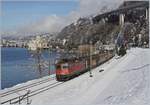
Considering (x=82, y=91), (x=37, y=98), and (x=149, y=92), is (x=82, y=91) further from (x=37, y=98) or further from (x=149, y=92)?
(x=149, y=92)

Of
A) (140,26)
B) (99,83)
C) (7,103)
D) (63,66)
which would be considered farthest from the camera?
(140,26)

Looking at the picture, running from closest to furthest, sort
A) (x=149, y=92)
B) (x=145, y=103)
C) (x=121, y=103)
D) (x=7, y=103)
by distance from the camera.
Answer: (x=145, y=103) → (x=121, y=103) → (x=149, y=92) → (x=7, y=103)

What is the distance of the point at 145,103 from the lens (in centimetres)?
2220

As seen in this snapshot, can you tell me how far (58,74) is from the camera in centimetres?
4672

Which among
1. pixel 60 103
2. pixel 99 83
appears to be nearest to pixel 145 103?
pixel 60 103

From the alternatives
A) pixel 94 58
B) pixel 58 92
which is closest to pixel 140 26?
pixel 94 58

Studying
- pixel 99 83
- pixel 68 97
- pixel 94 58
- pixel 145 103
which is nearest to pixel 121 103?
pixel 145 103

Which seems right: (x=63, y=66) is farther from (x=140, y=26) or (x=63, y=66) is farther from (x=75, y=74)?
(x=140, y=26)

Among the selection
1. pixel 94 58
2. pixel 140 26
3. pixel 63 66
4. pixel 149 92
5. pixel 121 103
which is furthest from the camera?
pixel 140 26

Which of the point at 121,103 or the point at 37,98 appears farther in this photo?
the point at 37,98

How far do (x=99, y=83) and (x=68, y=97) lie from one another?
28.3 feet

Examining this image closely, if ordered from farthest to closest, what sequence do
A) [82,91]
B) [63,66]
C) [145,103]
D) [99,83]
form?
[63,66]
[99,83]
[82,91]
[145,103]

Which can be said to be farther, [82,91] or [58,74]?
[58,74]

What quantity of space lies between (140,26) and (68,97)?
168m
